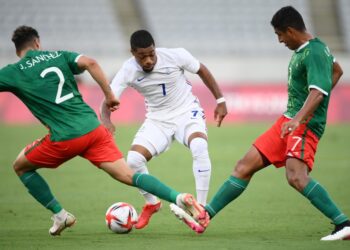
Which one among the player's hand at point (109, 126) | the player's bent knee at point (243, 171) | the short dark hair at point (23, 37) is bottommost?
the player's bent knee at point (243, 171)

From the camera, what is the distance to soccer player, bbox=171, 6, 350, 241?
7527 millimetres

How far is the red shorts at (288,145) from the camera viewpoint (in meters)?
7.82

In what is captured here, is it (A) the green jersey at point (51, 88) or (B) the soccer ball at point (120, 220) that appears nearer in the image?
(A) the green jersey at point (51, 88)

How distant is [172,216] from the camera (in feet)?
33.0

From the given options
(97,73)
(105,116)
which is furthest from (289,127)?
(105,116)

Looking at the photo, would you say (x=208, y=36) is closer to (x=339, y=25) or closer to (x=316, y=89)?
(x=339, y=25)

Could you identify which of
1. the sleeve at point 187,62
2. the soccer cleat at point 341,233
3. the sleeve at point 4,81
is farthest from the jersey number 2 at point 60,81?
the soccer cleat at point 341,233

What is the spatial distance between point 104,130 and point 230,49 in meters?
22.6

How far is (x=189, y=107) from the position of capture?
32.0ft

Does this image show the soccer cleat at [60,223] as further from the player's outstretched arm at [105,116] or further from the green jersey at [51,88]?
the player's outstretched arm at [105,116]

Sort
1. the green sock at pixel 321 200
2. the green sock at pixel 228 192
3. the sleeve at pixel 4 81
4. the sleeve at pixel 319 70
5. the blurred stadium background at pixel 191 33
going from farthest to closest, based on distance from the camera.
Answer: the blurred stadium background at pixel 191 33 → the green sock at pixel 228 192 → the sleeve at pixel 4 81 → the green sock at pixel 321 200 → the sleeve at pixel 319 70

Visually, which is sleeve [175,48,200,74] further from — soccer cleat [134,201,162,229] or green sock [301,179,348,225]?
green sock [301,179,348,225]

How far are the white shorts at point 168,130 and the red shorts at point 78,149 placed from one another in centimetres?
125

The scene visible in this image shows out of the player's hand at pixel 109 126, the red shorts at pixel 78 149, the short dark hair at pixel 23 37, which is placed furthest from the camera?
the player's hand at pixel 109 126
